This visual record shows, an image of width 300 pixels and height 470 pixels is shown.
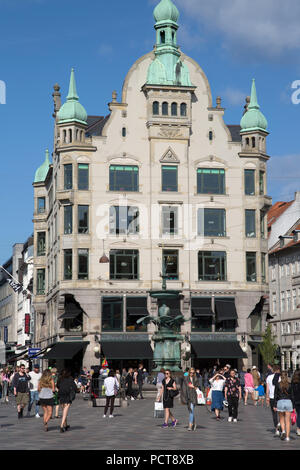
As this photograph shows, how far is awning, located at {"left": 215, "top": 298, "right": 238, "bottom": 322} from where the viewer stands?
6400 cm

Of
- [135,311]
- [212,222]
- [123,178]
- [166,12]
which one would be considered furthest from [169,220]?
[166,12]

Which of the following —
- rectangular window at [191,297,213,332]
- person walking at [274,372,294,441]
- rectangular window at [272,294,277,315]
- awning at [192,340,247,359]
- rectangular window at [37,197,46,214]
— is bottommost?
person walking at [274,372,294,441]

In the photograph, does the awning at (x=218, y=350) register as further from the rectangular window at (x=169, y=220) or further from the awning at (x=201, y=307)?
the rectangular window at (x=169, y=220)

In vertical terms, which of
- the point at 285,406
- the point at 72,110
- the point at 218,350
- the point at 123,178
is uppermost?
the point at 72,110

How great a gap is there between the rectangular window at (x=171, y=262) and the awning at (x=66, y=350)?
8043mm

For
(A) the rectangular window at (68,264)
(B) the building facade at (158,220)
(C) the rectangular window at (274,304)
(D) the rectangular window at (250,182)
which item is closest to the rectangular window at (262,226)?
(B) the building facade at (158,220)

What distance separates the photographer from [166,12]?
69375mm

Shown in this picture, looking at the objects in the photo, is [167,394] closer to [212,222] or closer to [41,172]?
[212,222]

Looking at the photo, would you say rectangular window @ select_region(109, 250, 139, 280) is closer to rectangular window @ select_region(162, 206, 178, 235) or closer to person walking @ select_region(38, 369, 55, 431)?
rectangular window @ select_region(162, 206, 178, 235)

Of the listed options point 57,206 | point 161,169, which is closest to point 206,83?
point 161,169

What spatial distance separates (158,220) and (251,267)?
803 cm

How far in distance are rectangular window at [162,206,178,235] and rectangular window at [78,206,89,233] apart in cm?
560

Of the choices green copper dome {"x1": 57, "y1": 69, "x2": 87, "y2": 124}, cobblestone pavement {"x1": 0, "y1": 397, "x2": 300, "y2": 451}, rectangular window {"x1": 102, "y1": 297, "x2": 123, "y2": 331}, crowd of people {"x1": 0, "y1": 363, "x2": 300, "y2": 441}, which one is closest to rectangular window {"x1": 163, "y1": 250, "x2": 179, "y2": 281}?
rectangular window {"x1": 102, "y1": 297, "x2": 123, "y2": 331}
